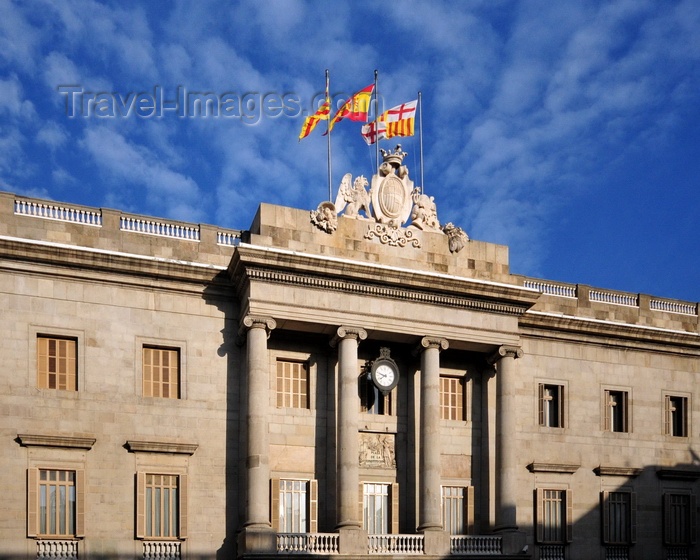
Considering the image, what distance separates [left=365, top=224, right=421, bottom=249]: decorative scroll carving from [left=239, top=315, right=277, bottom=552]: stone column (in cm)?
535

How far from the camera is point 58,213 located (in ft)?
116

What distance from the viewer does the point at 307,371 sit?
37594 millimetres

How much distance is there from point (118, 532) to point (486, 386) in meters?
14.5

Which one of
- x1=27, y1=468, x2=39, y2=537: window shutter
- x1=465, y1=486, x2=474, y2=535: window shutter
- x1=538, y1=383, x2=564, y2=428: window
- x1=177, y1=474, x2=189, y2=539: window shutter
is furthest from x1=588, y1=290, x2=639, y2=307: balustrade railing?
x1=27, y1=468, x2=39, y2=537: window shutter

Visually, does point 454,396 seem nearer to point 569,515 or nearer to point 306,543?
point 569,515

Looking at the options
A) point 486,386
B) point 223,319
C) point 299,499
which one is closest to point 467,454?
point 486,386

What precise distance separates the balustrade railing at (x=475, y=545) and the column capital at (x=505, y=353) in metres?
6.42

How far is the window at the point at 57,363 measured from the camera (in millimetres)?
34000

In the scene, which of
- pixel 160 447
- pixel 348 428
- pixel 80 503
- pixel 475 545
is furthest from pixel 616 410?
pixel 80 503

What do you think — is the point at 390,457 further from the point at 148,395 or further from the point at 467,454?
the point at 148,395

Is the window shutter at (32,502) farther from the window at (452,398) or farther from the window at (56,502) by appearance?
the window at (452,398)

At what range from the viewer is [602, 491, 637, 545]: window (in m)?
41.0

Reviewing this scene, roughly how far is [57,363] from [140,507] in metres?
5.34

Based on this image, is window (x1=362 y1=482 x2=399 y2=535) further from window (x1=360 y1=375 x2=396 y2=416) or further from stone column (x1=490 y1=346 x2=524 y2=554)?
stone column (x1=490 y1=346 x2=524 y2=554)
